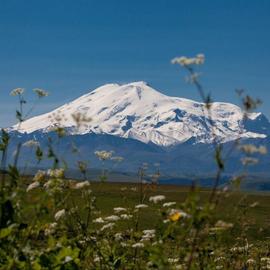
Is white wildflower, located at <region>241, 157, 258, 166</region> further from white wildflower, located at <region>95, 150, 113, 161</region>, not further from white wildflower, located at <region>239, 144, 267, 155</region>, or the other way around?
white wildflower, located at <region>95, 150, 113, 161</region>

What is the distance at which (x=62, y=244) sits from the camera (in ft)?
21.6

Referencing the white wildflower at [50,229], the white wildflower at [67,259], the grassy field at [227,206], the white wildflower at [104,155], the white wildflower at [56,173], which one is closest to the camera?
the grassy field at [227,206]

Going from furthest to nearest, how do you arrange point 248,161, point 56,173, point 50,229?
point 50,229
point 56,173
point 248,161

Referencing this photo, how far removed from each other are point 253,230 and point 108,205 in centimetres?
2281

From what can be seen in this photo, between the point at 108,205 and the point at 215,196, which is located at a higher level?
the point at 215,196

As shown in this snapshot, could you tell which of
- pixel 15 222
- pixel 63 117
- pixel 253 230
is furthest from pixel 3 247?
pixel 253 230

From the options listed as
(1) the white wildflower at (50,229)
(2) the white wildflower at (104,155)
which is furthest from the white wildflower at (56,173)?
(2) the white wildflower at (104,155)

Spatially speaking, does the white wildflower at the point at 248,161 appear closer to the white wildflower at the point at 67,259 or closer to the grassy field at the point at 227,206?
the grassy field at the point at 227,206

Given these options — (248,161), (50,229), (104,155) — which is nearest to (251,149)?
(248,161)

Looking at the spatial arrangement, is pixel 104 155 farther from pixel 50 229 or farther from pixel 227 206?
pixel 227 206

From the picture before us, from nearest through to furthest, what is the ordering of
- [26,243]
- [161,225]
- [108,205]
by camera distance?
[26,243] → [161,225] → [108,205]

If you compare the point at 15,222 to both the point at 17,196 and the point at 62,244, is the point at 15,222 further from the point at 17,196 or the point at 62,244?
the point at 62,244

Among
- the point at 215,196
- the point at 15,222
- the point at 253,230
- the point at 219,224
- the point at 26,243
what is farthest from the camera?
the point at 253,230

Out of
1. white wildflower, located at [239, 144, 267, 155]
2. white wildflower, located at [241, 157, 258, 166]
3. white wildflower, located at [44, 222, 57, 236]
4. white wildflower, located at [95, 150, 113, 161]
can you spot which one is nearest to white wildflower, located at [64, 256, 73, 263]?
white wildflower, located at [44, 222, 57, 236]
